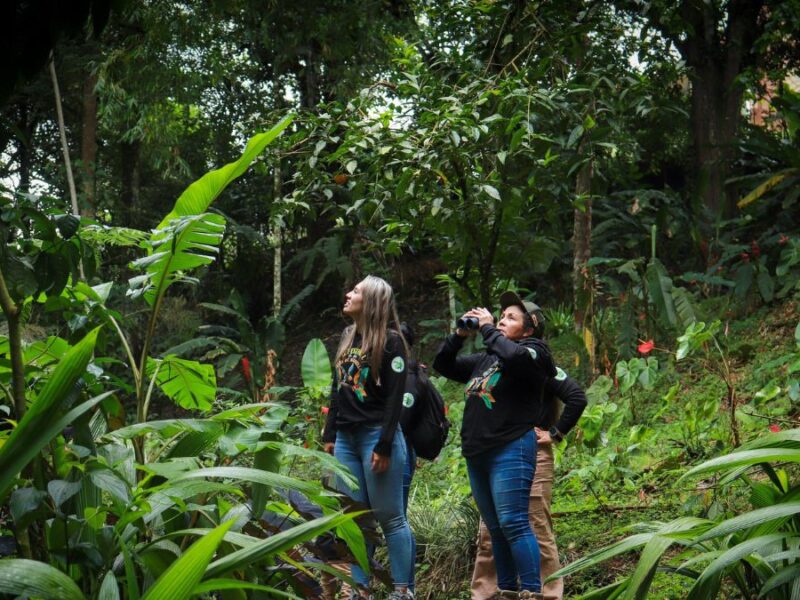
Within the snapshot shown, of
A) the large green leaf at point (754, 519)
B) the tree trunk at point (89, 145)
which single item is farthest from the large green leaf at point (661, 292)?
the tree trunk at point (89, 145)

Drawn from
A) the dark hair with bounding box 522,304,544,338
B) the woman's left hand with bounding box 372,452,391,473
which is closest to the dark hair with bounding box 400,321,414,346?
the dark hair with bounding box 522,304,544,338

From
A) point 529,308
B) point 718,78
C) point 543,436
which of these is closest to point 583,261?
point 543,436

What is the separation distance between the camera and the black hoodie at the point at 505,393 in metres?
4.39

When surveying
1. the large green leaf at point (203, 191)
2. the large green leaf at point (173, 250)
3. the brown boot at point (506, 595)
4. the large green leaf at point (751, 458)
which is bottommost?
the brown boot at point (506, 595)

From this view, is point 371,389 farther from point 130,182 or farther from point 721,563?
point 130,182

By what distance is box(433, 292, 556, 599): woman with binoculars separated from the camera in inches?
171

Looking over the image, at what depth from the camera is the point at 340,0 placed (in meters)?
11.4

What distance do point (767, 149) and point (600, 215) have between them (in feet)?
9.63

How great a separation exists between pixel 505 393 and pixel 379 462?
26.8 inches

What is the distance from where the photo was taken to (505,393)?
4492 mm

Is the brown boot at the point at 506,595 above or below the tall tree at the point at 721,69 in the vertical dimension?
below

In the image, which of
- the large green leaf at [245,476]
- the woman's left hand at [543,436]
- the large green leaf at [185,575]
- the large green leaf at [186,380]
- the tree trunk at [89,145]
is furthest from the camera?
the tree trunk at [89,145]

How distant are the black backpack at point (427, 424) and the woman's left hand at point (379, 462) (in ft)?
1.33

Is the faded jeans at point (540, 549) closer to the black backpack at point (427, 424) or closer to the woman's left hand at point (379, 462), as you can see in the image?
the black backpack at point (427, 424)
